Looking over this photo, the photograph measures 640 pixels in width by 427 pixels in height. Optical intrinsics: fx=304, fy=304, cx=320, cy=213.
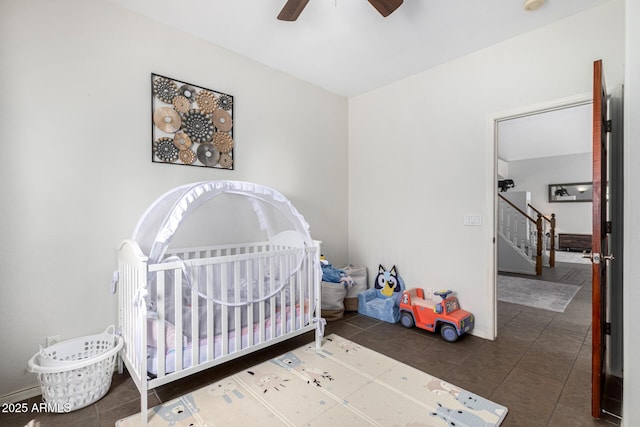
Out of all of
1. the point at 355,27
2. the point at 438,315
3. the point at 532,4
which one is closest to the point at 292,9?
the point at 355,27

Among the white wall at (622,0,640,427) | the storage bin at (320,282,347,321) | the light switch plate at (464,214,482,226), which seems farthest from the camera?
the storage bin at (320,282,347,321)

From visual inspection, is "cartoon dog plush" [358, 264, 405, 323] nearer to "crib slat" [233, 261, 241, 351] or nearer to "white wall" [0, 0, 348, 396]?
"crib slat" [233, 261, 241, 351]

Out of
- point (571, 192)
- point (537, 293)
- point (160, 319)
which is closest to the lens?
point (160, 319)

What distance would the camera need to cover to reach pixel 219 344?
6.50 feet

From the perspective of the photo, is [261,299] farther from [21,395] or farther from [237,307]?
[21,395]

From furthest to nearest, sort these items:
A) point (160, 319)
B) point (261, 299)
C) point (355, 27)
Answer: point (355, 27)
point (261, 299)
point (160, 319)

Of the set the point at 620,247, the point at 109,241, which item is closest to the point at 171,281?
the point at 109,241

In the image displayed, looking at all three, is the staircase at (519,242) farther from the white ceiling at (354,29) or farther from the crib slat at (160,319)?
the crib slat at (160,319)

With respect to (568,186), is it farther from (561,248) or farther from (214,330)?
(214,330)

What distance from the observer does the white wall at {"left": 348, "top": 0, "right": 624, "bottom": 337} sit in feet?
7.57

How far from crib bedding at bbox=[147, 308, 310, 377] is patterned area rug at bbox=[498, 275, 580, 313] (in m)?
3.05

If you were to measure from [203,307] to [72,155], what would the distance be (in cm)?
134

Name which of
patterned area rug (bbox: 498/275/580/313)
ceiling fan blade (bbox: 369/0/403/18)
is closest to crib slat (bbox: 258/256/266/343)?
ceiling fan blade (bbox: 369/0/403/18)

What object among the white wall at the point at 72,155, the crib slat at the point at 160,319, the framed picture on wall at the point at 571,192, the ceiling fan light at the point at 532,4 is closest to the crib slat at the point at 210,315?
the crib slat at the point at 160,319
